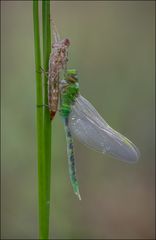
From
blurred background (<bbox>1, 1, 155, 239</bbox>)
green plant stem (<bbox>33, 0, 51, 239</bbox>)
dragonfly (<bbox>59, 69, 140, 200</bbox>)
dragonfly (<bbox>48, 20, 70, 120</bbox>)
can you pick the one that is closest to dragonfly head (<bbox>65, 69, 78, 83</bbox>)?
dragonfly (<bbox>59, 69, 140, 200</bbox>)

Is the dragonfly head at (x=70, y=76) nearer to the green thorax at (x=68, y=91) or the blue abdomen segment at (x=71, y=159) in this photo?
the green thorax at (x=68, y=91)

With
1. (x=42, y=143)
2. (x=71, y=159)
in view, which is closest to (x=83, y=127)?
(x=71, y=159)

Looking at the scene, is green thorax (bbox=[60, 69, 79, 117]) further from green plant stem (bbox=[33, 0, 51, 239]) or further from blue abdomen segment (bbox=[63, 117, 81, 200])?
green plant stem (bbox=[33, 0, 51, 239])

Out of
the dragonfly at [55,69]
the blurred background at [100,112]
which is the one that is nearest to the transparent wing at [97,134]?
the dragonfly at [55,69]

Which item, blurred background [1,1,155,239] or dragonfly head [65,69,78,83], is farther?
blurred background [1,1,155,239]

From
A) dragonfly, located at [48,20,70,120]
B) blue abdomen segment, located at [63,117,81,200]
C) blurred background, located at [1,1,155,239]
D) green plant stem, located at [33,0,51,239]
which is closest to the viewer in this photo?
green plant stem, located at [33,0,51,239]

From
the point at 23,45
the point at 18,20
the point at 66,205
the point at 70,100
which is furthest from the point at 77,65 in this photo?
the point at 70,100

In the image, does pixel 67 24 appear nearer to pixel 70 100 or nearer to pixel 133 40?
pixel 133 40
